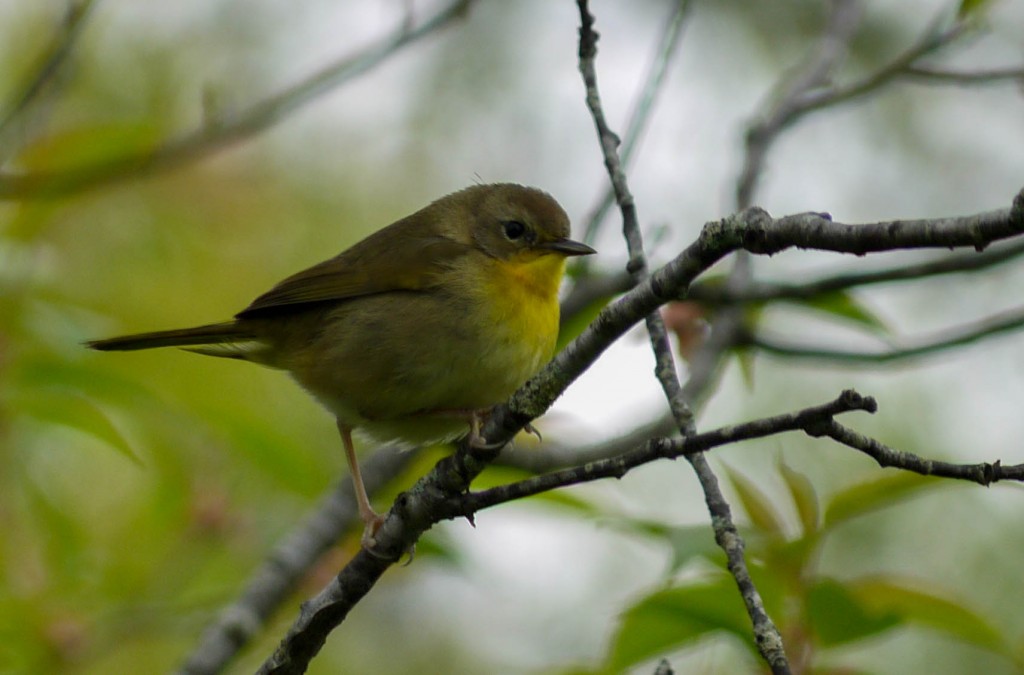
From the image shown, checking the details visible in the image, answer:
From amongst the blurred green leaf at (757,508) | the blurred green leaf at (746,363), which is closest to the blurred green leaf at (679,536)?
the blurred green leaf at (757,508)

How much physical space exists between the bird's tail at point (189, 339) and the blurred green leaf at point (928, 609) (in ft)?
10.5

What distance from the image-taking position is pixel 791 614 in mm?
3768

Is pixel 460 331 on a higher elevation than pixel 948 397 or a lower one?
lower

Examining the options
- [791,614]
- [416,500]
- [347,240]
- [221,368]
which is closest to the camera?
[416,500]

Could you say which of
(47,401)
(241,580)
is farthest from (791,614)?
(241,580)

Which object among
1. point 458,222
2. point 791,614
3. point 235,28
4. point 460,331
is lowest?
point 791,614

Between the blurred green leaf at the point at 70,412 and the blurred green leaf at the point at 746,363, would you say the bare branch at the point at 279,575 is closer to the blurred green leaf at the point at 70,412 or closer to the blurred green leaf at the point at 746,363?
the blurred green leaf at the point at 70,412

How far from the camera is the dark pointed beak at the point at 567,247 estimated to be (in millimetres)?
5473

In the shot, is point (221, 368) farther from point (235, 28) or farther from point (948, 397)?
point (948, 397)

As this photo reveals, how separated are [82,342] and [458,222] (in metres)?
2.26

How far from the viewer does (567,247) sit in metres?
5.60

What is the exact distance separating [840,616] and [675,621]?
0.51m

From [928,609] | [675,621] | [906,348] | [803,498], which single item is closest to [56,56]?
[675,621]

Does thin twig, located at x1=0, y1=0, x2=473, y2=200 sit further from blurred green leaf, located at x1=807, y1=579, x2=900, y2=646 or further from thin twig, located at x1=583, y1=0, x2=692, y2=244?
blurred green leaf, located at x1=807, y1=579, x2=900, y2=646
